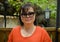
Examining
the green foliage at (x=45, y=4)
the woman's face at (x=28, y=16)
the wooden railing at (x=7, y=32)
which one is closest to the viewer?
the woman's face at (x=28, y=16)

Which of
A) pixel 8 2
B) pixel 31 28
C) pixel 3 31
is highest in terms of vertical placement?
pixel 8 2

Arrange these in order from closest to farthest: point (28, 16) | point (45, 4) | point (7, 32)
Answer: point (28, 16) → point (7, 32) → point (45, 4)

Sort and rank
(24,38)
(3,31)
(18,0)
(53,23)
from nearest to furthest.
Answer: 1. (24,38)
2. (3,31)
3. (53,23)
4. (18,0)

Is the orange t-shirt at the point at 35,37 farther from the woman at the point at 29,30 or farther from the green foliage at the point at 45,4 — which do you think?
the green foliage at the point at 45,4

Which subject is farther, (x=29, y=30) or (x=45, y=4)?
(x=45, y=4)

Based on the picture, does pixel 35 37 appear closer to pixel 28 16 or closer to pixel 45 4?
pixel 28 16

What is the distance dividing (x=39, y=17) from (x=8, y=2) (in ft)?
2.15

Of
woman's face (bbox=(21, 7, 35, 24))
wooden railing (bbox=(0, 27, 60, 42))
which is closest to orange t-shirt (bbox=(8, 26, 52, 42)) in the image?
woman's face (bbox=(21, 7, 35, 24))

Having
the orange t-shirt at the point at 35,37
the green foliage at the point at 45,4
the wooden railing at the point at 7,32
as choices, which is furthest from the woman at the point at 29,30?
the green foliage at the point at 45,4

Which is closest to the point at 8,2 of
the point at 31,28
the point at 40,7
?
the point at 40,7

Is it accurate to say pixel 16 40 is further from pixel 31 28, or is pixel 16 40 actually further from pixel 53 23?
pixel 53 23

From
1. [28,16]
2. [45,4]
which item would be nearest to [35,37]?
[28,16]

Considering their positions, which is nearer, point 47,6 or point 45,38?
point 45,38

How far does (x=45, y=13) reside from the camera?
12.5 feet
